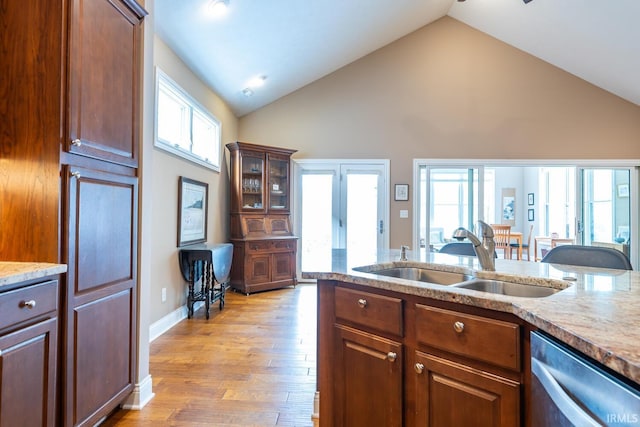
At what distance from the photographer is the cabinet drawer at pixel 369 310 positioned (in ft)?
4.31

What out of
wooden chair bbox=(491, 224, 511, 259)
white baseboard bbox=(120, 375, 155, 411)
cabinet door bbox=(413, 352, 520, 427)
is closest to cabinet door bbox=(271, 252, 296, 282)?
white baseboard bbox=(120, 375, 155, 411)

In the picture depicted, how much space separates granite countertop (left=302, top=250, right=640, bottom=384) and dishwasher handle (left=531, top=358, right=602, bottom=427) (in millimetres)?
119

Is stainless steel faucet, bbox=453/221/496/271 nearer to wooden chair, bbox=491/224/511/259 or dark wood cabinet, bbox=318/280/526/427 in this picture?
dark wood cabinet, bbox=318/280/526/427

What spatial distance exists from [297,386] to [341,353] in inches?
35.0

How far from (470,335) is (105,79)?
1941mm

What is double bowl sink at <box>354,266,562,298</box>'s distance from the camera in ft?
4.64

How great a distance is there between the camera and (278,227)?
500 cm

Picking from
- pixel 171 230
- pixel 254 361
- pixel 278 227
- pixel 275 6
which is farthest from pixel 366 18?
pixel 254 361

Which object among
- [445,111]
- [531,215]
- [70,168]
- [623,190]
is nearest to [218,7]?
[70,168]

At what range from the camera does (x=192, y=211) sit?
370 cm

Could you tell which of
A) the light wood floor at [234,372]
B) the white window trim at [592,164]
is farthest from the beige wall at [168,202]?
the white window trim at [592,164]

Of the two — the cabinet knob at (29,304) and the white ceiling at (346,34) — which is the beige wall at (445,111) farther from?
the cabinet knob at (29,304)

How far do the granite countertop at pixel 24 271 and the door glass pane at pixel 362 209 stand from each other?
420 cm

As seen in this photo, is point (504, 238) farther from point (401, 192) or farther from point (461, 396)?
point (461, 396)
